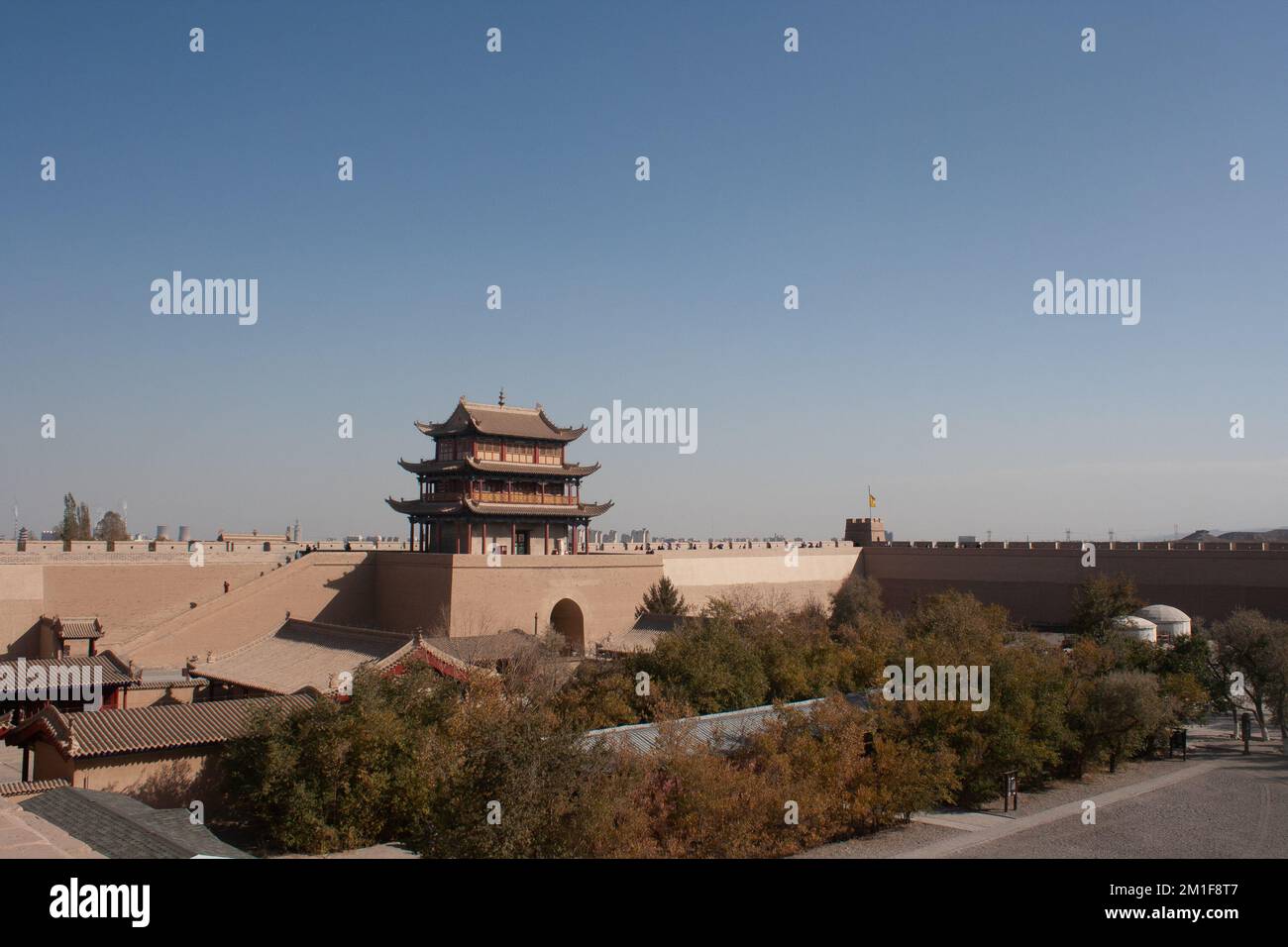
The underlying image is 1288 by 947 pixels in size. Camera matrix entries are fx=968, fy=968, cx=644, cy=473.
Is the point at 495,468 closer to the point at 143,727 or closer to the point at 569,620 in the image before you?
the point at 569,620

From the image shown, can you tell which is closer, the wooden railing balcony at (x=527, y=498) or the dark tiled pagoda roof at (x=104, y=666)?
the dark tiled pagoda roof at (x=104, y=666)

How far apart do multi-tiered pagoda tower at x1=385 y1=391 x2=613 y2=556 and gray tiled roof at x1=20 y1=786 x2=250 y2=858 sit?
2670 centimetres

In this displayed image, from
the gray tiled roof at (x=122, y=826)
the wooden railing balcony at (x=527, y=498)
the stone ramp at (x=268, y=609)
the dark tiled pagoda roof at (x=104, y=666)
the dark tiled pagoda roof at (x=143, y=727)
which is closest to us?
the gray tiled roof at (x=122, y=826)

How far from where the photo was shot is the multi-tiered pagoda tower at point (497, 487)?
39.3 meters

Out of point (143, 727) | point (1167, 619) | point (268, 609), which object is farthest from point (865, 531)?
point (143, 727)

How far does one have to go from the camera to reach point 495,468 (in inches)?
1558

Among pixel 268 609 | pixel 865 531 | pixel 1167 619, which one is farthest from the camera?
pixel 865 531

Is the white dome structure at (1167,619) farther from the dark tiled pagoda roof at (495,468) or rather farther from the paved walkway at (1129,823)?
the dark tiled pagoda roof at (495,468)

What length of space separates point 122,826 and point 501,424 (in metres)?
31.6

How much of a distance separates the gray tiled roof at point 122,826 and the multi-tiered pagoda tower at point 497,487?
26.7 m

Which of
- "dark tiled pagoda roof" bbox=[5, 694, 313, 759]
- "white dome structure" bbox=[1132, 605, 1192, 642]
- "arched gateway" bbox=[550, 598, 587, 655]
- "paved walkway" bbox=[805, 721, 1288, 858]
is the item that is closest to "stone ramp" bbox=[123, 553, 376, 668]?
"arched gateway" bbox=[550, 598, 587, 655]

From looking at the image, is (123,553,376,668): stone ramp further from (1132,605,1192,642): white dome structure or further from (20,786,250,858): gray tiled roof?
(1132,605,1192,642): white dome structure

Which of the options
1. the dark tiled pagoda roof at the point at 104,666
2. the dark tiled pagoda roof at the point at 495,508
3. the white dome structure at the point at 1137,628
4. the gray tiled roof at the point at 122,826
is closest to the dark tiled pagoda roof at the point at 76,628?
the dark tiled pagoda roof at the point at 104,666
